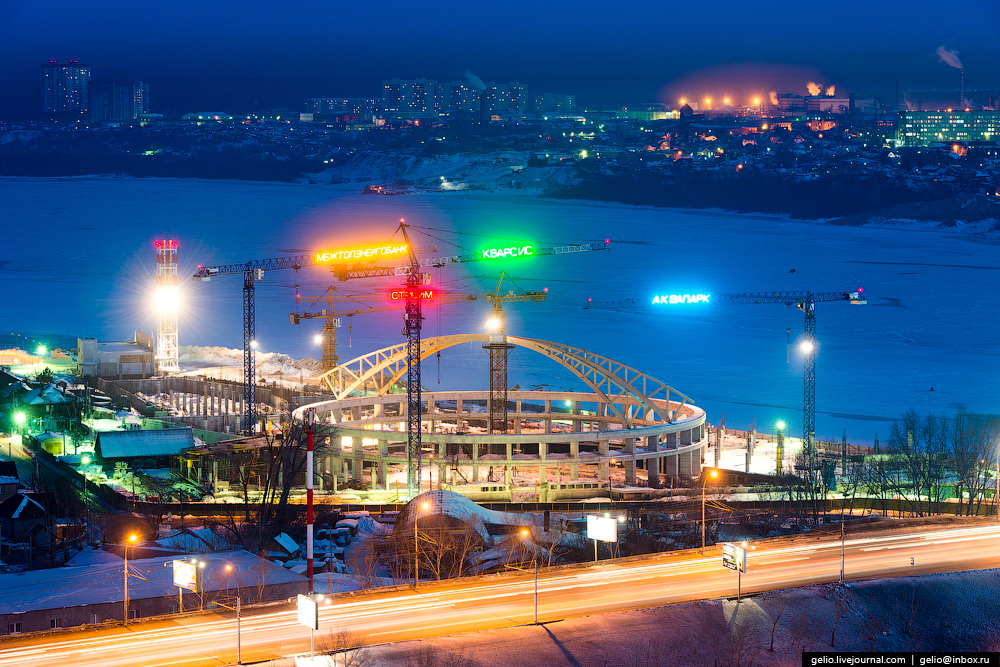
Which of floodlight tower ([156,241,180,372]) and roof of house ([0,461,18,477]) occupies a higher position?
floodlight tower ([156,241,180,372])

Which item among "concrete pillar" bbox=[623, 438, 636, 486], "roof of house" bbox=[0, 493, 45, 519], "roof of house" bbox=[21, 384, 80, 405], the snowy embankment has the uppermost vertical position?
the snowy embankment

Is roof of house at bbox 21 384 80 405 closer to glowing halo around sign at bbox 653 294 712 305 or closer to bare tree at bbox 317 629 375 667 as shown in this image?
bare tree at bbox 317 629 375 667

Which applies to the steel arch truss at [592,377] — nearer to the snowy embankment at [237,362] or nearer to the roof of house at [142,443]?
the roof of house at [142,443]

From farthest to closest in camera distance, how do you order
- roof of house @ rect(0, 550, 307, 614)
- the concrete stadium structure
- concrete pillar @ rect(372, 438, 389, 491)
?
the concrete stadium structure → concrete pillar @ rect(372, 438, 389, 491) → roof of house @ rect(0, 550, 307, 614)

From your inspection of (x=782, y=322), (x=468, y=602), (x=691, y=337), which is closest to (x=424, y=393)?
(x=468, y=602)

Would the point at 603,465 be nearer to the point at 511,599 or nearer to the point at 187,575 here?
the point at 511,599

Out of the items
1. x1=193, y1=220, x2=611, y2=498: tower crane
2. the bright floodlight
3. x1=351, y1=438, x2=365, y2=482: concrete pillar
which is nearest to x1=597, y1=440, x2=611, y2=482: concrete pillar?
x1=193, y1=220, x2=611, y2=498: tower crane

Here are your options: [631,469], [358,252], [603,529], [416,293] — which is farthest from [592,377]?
[358,252]
